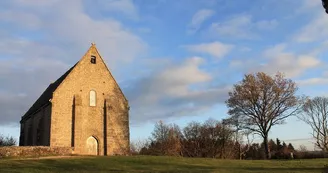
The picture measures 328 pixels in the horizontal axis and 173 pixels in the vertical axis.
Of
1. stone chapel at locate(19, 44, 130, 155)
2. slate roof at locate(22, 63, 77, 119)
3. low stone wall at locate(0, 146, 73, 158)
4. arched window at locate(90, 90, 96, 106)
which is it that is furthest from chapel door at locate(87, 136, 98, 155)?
low stone wall at locate(0, 146, 73, 158)

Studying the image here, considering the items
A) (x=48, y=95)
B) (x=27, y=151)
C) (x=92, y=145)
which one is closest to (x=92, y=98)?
(x=92, y=145)

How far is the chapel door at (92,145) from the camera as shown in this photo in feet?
126

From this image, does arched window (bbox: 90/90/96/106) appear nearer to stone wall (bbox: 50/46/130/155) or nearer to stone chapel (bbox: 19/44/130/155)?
stone chapel (bbox: 19/44/130/155)

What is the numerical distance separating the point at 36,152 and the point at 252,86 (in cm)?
2904

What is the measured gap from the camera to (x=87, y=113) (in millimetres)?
39219

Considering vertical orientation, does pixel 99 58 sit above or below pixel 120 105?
above

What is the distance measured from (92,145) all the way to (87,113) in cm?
362

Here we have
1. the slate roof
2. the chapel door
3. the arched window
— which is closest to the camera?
the chapel door

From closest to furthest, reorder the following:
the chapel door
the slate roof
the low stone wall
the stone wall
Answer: the low stone wall → the stone wall → the chapel door → the slate roof

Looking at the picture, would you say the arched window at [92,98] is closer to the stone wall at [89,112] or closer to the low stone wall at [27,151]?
the stone wall at [89,112]

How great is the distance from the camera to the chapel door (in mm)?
38312

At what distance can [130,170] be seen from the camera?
20.1 meters

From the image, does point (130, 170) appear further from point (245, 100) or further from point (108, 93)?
point (245, 100)

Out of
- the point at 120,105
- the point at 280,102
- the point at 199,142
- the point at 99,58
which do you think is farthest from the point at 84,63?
the point at 280,102
